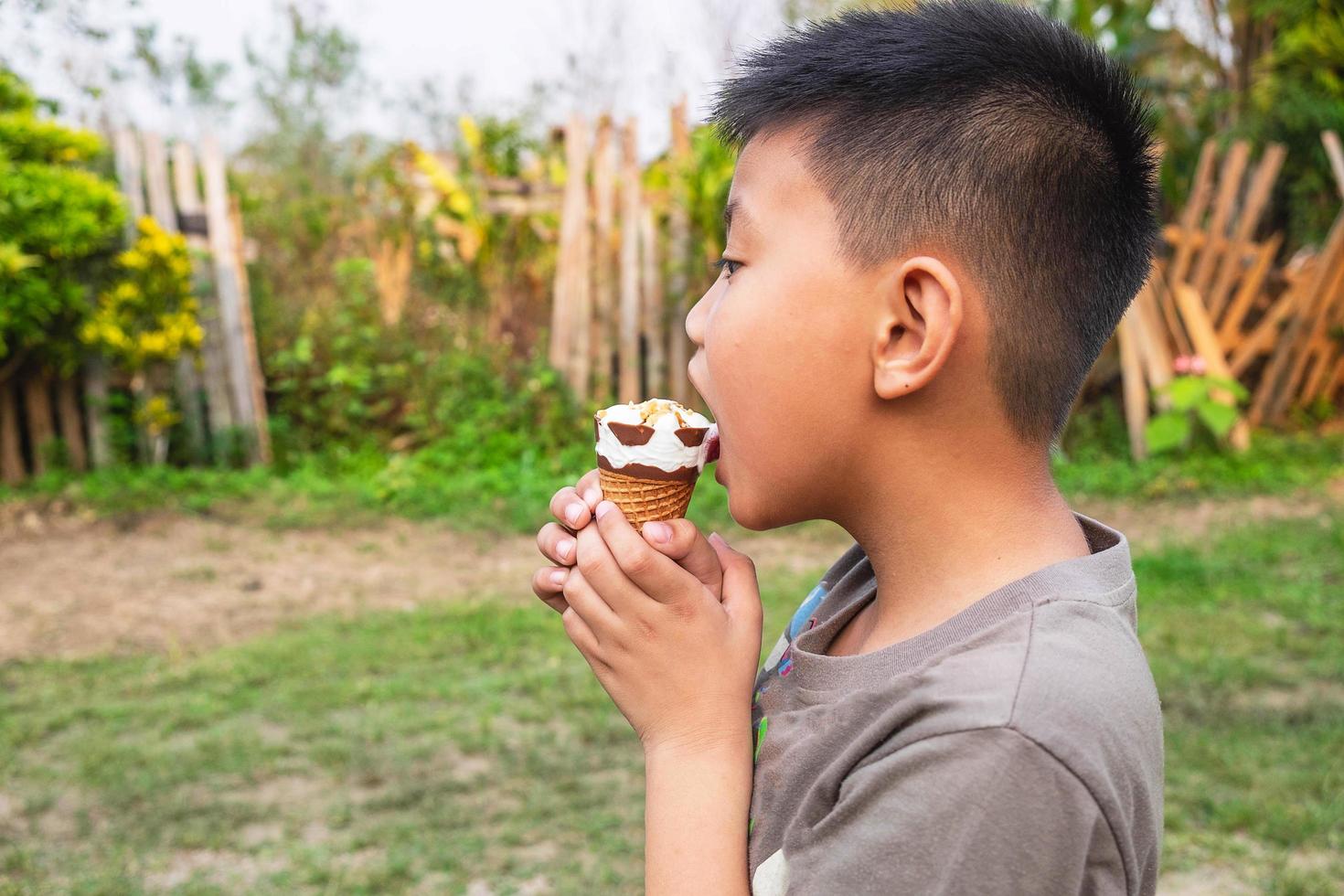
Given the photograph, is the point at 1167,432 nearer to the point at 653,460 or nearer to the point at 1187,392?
the point at 1187,392

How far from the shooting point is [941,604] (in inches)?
49.3

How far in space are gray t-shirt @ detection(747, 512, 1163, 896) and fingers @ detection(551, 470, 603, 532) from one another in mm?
395

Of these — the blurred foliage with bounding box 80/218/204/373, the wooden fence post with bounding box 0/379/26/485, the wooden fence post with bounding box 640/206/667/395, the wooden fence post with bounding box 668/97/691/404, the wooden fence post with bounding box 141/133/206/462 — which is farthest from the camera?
the wooden fence post with bounding box 640/206/667/395

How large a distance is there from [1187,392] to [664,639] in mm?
7636

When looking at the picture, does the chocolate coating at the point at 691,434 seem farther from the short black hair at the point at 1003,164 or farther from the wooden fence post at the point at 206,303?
the wooden fence post at the point at 206,303

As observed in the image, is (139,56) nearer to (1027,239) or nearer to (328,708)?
(328,708)

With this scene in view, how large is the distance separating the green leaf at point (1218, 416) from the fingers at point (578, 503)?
744 centimetres

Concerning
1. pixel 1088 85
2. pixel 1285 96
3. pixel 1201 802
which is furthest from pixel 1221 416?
pixel 1088 85

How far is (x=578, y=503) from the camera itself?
58.2 inches

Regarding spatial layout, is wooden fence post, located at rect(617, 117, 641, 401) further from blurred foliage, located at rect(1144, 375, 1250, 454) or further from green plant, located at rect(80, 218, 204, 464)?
blurred foliage, located at rect(1144, 375, 1250, 454)

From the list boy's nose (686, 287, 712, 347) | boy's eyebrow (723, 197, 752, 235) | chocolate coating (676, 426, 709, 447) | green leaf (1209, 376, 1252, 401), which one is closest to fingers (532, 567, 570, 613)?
chocolate coating (676, 426, 709, 447)

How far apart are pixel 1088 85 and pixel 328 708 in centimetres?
388

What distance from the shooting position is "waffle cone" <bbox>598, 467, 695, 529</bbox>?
154cm

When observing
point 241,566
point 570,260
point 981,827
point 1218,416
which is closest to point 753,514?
point 981,827
